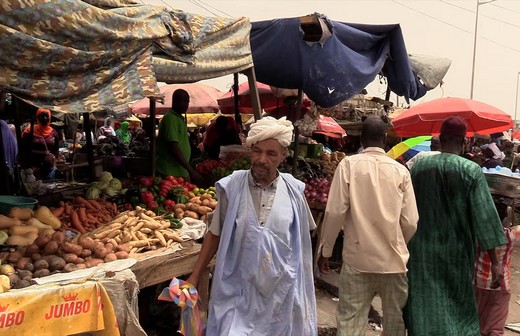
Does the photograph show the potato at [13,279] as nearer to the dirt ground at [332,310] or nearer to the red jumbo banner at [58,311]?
the red jumbo banner at [58,311]

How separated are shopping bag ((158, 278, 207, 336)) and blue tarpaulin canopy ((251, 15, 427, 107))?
11.0 feet

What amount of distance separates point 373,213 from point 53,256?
95.5 inches

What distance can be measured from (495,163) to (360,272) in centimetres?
871

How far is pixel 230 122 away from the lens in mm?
8047

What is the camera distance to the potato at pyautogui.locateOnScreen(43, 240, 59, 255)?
11.8ft

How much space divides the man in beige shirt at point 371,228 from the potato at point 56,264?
6.52 ft

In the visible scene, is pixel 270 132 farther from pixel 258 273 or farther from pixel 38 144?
pixel 38 144

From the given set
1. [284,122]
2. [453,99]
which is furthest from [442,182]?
[453,99]

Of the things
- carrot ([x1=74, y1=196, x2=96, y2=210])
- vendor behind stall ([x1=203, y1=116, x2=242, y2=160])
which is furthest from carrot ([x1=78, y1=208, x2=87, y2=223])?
vendor behind stall ([x1=203, y1=116, x2=242, y2=160])

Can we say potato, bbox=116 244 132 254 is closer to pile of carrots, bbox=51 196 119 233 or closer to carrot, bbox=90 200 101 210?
pile of carrots, bbox=51 196 119 233

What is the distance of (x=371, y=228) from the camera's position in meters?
3.53

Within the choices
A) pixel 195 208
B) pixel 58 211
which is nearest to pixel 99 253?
pixel 58 211

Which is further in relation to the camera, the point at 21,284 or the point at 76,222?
the point at 76,222

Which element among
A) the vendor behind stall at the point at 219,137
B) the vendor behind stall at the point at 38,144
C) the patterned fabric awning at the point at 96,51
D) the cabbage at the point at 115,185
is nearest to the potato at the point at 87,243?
the patterned fabric awning at the point at 96,51
